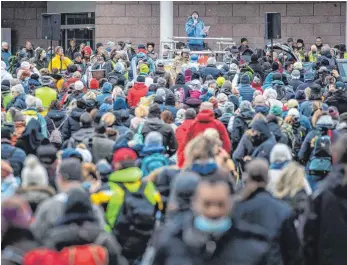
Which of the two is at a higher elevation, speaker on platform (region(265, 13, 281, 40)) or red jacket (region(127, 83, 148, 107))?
speaker on platform (region(265, 13, 281, 40))

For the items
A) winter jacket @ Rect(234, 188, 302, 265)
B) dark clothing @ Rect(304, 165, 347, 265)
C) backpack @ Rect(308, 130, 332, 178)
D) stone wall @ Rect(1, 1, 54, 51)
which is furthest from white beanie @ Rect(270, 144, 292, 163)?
stone wall @ Rect(1, 1, 54, 51)

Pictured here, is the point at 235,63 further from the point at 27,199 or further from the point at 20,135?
the point at 27,199

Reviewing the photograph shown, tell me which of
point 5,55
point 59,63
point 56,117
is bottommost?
point 56,117

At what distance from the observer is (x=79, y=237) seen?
26.4ft

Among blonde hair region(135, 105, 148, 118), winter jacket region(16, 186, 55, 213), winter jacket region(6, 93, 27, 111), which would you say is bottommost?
winter jacket region(16, 186, 55, 213)

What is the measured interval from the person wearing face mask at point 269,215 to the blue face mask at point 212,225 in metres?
1.42

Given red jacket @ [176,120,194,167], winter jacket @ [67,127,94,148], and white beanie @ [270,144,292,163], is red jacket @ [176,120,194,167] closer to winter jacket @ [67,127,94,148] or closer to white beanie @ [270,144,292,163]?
winter jacket @ [67,127,94,148]

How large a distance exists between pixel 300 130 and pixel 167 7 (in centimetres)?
2517

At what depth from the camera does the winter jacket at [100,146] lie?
563 inches

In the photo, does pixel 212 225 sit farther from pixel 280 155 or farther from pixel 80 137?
pixel 80 137

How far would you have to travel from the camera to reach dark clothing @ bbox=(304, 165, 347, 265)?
29.8 feet

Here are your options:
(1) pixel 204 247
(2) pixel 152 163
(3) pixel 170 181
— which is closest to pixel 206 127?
(2) pixel 152 163

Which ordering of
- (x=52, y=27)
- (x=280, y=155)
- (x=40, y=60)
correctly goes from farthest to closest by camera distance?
(x=40, y=60) → (x=52, y=27) → (x=280, y=155)

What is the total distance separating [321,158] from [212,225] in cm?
665
